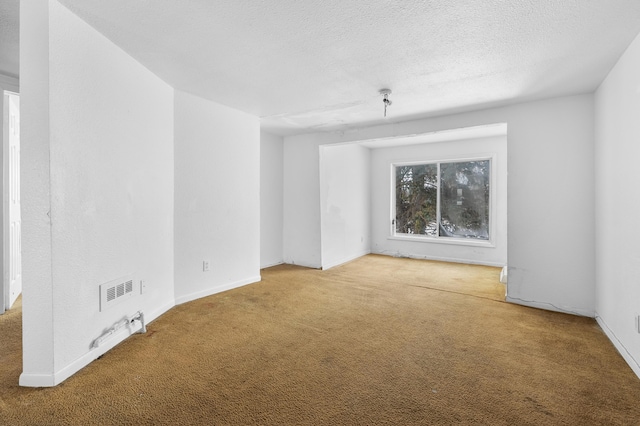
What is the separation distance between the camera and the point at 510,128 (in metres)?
3.52

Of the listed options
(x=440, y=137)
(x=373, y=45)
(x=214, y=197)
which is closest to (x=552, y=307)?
(x=440, y=137)

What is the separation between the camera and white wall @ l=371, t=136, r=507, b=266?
5418mm

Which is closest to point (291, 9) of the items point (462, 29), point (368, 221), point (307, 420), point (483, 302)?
point (462, 29)

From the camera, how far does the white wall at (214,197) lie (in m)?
3.36

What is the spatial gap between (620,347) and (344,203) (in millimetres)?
4120

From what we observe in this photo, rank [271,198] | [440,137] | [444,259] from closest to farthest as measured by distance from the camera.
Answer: [271,198]
[440,137]
[444,259]

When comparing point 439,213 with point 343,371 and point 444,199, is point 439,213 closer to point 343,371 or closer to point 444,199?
point 444,199

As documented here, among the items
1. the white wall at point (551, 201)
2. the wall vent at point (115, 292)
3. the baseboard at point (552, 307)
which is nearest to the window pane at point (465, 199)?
the white wall at point (551, 201)

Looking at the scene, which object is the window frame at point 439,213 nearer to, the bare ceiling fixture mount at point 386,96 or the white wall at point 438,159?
the white wall at point 438,159

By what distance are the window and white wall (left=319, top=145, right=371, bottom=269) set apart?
75cm

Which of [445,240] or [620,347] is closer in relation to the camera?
[620,347]

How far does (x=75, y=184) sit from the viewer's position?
6.70 ft

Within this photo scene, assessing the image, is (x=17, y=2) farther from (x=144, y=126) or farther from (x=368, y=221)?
(x=368, y=221)

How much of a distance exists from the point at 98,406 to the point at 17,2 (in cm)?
253
